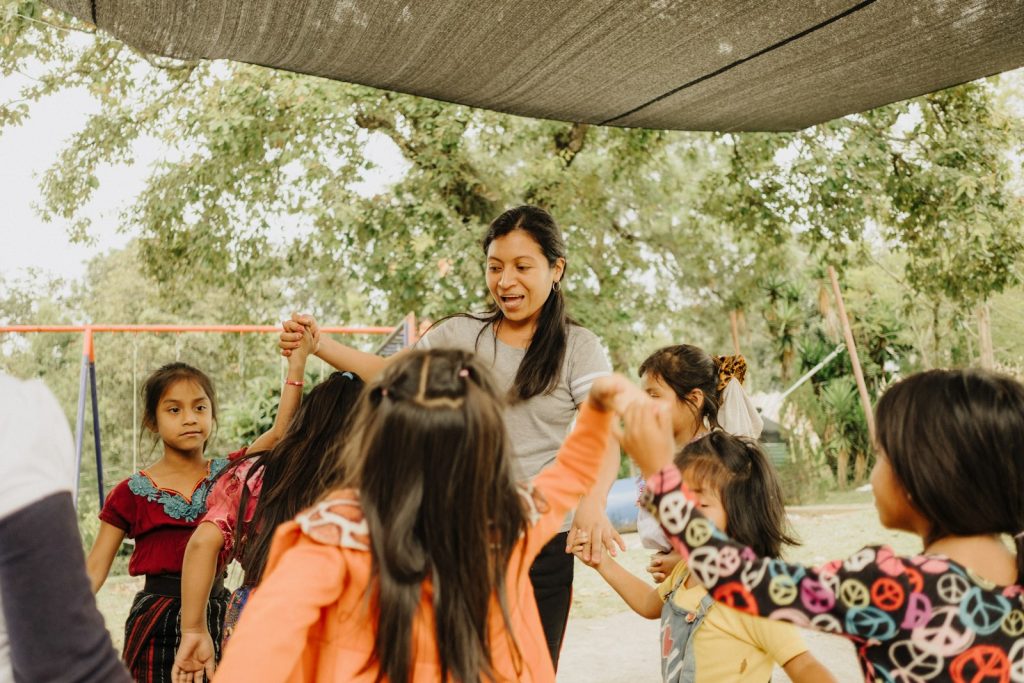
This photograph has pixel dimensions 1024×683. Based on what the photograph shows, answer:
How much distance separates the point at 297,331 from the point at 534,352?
68 centimetres

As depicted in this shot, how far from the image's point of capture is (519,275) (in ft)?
8.86

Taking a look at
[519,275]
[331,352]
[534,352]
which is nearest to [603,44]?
[519,275]

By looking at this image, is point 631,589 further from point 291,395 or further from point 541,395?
point 291,395

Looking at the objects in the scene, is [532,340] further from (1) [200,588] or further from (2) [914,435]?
(2) [914,435]

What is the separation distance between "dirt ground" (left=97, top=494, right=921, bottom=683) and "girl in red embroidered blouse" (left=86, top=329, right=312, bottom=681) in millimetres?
2604

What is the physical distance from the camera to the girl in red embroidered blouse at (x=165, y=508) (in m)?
2.67

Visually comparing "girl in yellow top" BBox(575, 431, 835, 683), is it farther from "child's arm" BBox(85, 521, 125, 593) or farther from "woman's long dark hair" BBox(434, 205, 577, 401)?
"child's arm" BBox(85, 521, 125, 593)

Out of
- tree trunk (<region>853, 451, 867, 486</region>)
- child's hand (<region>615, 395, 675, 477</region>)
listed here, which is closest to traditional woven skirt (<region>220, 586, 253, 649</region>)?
child's hand (<region>615, 395, 675, 477</region>)

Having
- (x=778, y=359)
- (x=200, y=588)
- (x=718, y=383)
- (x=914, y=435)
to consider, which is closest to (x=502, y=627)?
(x=914, y=435)

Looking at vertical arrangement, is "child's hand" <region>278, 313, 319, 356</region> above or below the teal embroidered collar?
above

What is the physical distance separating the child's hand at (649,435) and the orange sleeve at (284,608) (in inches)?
19.4

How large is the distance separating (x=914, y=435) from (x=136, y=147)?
10.3m

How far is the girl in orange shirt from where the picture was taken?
4.65 feet

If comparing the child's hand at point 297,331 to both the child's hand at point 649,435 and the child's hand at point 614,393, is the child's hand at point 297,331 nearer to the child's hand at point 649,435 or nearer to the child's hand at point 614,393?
the child's hand at point 614,393
